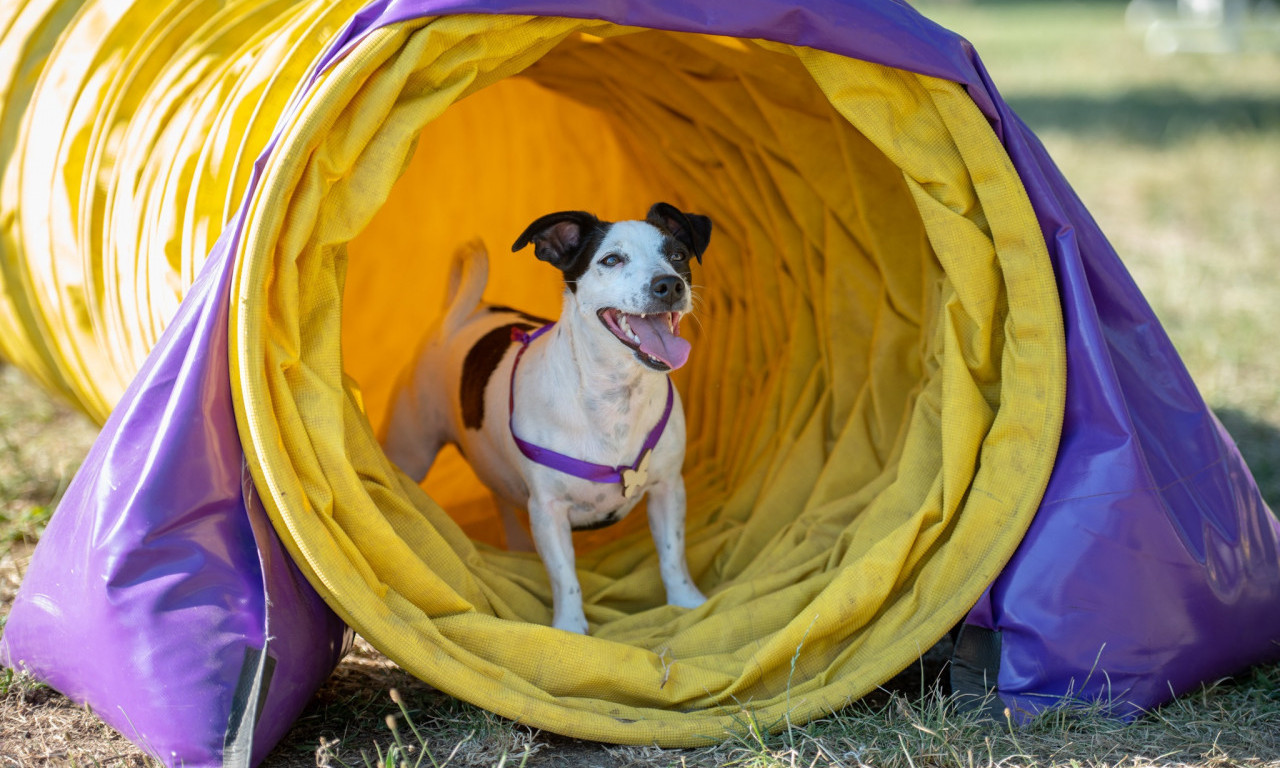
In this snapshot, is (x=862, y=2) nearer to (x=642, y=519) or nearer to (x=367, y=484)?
(x=367, y=484)

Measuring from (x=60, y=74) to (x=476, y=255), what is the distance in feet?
5.90

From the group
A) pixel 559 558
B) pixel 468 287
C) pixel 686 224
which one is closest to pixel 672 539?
pixel 559 558

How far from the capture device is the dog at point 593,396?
383cm

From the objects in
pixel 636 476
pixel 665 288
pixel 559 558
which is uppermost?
pixel 665 288

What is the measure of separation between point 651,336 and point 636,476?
0.55 m

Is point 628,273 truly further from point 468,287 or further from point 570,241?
point 468,287

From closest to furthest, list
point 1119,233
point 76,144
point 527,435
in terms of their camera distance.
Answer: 1. point 527,435
2. point 76,144
3. point 1119,233

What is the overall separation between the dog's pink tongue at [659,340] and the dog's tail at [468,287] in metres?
1.25

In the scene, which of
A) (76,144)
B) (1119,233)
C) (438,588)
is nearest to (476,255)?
(76,144)

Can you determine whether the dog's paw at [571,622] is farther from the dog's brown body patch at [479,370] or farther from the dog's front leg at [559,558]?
the dog's brown body patch at [479,370]

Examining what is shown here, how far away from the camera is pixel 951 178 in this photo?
3.47 m

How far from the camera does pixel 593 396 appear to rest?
13.0 ft

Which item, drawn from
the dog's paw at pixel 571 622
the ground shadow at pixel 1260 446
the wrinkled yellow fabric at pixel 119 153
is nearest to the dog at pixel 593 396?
the dog's paw at pixel 571 622

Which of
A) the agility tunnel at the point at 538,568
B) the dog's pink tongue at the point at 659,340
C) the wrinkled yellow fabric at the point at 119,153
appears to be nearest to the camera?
the agility tunnel at the point at 538,568
